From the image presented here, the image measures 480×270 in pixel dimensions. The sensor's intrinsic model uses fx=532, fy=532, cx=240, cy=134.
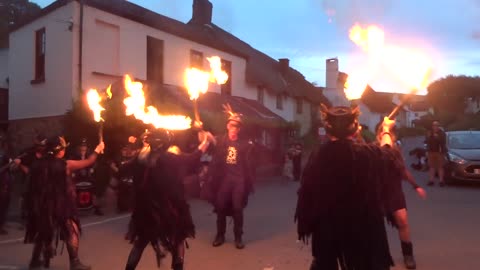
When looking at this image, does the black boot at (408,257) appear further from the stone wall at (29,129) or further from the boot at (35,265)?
the stone wall at (29,129)

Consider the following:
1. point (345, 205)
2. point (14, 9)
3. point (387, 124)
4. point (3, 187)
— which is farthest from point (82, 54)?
point (14, 9)

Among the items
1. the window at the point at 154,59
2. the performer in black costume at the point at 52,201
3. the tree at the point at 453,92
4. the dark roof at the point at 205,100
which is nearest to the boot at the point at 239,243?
the performer in black costume at the point at 52,201

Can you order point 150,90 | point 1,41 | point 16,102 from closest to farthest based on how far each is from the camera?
point 150,90, point 16,102, point 1,41

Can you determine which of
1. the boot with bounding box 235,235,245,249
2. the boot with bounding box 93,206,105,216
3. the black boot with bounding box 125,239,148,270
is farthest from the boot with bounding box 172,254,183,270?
the boot with bounding box 93,206,105,216

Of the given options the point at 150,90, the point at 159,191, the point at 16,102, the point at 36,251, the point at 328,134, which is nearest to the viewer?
the point at 328,134

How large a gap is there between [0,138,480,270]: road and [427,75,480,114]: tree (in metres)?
50.8

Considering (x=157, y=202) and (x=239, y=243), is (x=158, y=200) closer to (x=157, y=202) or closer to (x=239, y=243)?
(x=157, y=202)

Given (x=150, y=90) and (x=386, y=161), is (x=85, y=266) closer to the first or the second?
(x=386, y=161)

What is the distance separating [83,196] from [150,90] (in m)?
6.49

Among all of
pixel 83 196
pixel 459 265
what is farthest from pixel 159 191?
pixel 83 196

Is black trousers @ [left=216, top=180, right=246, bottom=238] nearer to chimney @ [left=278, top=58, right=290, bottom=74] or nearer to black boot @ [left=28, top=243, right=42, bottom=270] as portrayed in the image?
black boot @ [left=28, top=243, right=42, bottom=270]

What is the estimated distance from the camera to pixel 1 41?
30.4 meters

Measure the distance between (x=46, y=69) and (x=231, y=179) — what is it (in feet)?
37.9

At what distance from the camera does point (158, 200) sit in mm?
4840
